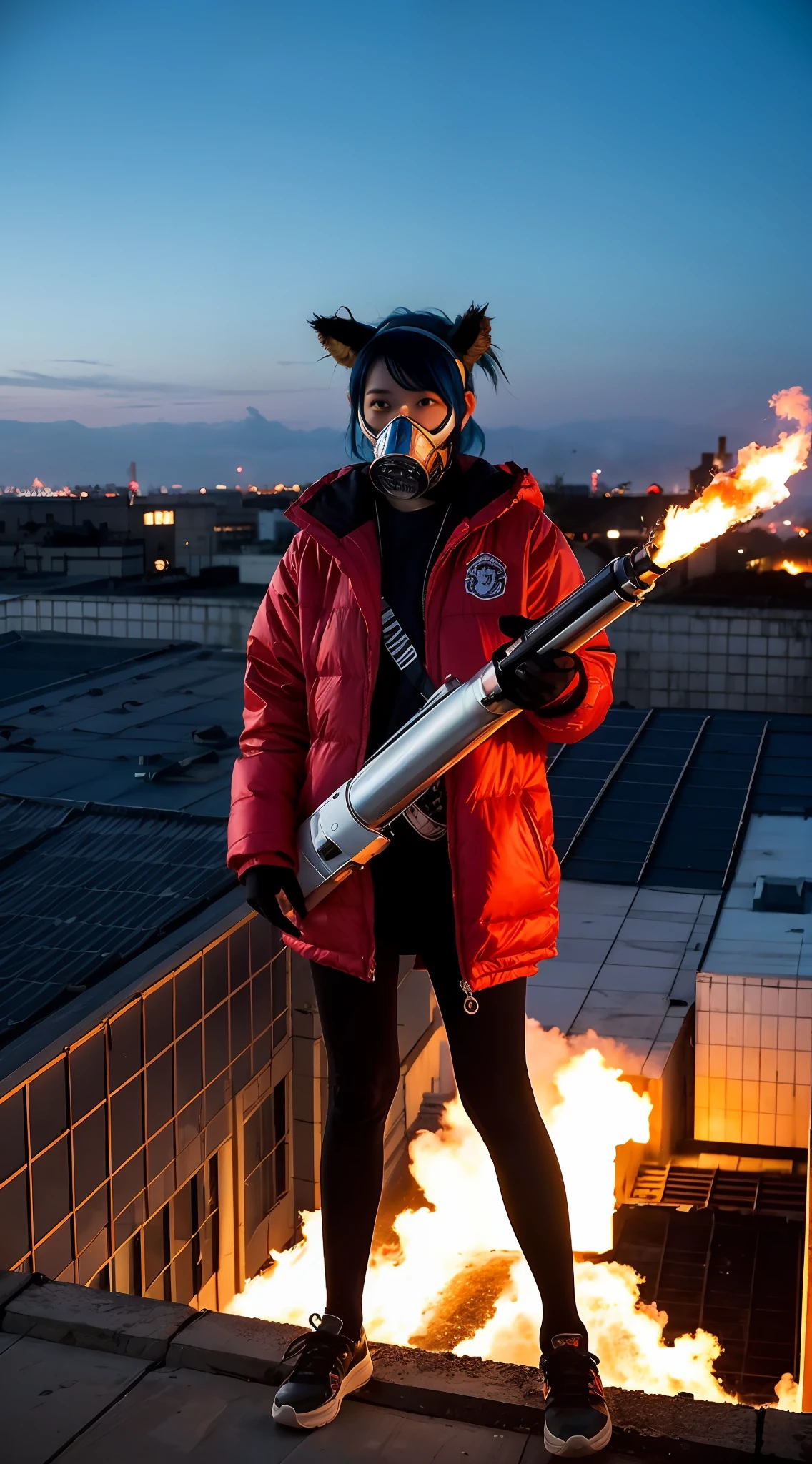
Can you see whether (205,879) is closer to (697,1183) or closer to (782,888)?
(697,1183)

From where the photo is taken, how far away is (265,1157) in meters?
14.3

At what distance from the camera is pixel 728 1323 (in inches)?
561

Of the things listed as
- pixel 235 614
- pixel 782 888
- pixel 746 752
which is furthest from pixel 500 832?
pixel 235 614

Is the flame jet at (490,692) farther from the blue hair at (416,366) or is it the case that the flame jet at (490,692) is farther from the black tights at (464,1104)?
the blue hair at (416,366)

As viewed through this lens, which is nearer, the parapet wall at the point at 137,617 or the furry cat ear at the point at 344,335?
the furry cat ear at the point at 344,335

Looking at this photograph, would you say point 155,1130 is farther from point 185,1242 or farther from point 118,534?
point 118,534

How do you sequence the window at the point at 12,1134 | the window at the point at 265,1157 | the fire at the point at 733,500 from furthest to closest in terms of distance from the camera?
the window at the point at 265,1157 < the window at the point at 12,1134 < the fire at the point at 733,500

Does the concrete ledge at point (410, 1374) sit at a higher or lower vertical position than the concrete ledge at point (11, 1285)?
higher

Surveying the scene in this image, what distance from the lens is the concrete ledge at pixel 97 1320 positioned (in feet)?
14.7

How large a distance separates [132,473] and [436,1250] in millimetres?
134704

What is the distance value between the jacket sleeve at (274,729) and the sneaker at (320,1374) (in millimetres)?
1457

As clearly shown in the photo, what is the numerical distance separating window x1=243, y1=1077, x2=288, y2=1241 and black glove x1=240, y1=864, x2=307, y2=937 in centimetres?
1018

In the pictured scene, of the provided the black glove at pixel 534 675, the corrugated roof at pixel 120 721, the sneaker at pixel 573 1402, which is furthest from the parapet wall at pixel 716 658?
the black glove at pixel 534 675

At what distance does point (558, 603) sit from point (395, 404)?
2.64 feet
